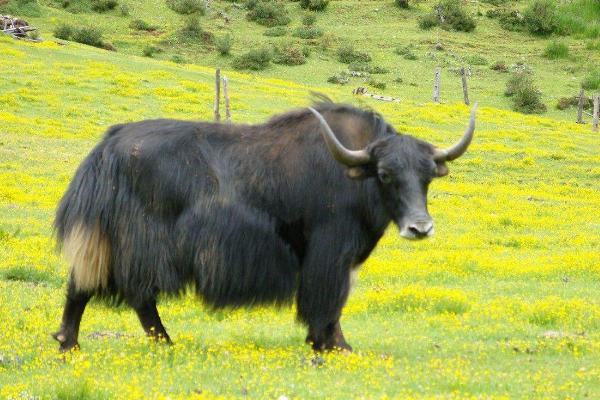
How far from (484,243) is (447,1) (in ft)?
153

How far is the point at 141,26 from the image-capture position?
5403cm

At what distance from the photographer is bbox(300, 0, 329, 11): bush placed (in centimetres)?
6169

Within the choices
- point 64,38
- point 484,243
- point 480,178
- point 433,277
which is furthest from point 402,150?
point 64,38

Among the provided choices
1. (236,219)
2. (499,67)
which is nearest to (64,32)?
(499,67)

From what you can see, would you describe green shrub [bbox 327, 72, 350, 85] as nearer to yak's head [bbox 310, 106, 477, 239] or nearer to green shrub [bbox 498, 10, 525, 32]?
green shrub [bbox 498, 10, 525, 32]

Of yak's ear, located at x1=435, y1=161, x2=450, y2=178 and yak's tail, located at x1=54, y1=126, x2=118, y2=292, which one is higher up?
yak's ear, located at x1=435, y1=161, x2=450, y2=178

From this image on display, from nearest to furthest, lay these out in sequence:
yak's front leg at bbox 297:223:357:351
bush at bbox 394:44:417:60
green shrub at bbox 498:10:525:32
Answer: yak's front leg at bbox 297:223:357:351 < bush at bbox 394:44:417:60 < green shrub at bbox 498:10:525:32

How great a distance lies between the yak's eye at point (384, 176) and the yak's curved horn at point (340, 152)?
0.49ft

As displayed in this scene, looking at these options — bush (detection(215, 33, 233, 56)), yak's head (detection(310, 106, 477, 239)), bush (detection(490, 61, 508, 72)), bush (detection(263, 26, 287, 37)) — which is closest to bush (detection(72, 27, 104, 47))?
bush (detection(215, 33, 233, 56))

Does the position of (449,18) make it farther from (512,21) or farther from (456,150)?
(456,150)

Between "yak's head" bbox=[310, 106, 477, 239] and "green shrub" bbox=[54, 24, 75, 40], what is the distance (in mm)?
43541

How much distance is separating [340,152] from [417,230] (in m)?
0.87

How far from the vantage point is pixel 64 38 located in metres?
48.6

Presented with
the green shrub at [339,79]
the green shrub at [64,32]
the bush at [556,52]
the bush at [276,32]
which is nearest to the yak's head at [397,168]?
the green shrub at [339,79]
